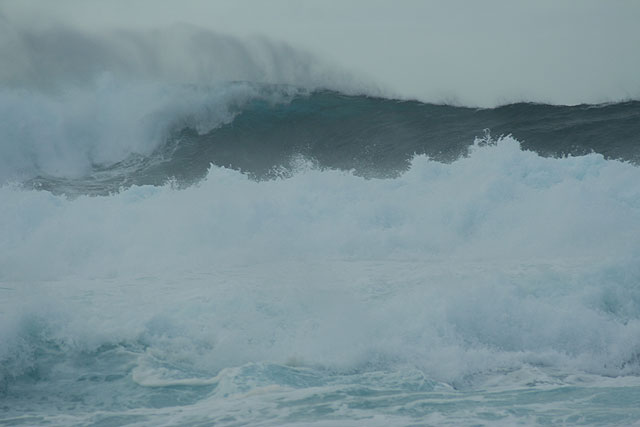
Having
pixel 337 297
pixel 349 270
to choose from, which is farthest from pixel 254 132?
pixel 337 297

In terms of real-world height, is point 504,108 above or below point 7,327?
above

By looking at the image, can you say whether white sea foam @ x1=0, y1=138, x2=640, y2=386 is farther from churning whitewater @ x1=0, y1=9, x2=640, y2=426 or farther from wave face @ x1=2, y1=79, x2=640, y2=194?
wave face @ x1=2, y1=79, x2=640, y2=194

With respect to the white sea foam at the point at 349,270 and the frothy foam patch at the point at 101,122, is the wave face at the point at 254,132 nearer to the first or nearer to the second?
the frothy foam patch at the point at 101,122

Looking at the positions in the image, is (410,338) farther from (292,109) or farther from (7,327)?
(292,109)

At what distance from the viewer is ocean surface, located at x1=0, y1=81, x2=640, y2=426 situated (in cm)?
648

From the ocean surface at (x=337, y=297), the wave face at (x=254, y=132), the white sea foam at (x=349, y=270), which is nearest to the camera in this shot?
the ocean surface at (x=337, y=297)

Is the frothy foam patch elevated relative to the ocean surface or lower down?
elevated

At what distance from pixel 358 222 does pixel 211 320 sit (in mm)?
5742

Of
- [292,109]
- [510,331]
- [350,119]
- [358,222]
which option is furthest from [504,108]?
[510,331]

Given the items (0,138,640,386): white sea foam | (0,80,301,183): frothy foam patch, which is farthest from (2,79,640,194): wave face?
(0,138,640,386): white sea foam

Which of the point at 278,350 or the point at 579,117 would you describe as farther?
the point at 579,117

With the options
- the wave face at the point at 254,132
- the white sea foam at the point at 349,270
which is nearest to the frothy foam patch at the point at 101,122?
the wave face at the point at 254,132

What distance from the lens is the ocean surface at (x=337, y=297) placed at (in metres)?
6.48

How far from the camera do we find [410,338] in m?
7.81
